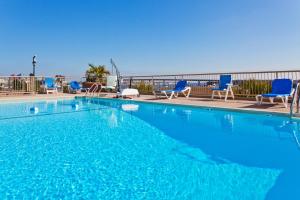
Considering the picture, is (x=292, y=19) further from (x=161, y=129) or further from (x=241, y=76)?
(x=161, y=129)

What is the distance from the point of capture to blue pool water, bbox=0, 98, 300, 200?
2.47 meters

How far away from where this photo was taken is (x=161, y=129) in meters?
5.45

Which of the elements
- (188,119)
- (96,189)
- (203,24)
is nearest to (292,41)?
(203,24)

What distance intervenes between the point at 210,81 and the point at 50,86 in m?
8.66

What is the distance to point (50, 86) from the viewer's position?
13594 millimetres

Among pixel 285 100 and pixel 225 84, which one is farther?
pixel 225 84

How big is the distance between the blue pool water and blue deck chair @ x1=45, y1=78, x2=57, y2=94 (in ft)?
24.7

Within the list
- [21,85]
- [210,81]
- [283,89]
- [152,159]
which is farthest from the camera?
[21,85]

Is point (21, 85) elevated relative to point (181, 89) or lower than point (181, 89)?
elevated

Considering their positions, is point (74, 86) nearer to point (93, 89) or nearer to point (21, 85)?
point (93, 89)

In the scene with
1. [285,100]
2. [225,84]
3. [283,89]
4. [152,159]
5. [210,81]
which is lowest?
[152,159]

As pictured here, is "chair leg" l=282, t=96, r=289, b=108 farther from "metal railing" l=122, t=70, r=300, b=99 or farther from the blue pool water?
the blue pool water

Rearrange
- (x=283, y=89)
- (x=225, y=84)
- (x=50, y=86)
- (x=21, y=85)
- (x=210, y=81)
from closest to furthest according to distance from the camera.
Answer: (x=283, y=89), (x=225, y=84), (x=210, y=81), (x=21, y=85), (x=50, y=86)

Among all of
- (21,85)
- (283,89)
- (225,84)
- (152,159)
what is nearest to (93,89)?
(21,85)
